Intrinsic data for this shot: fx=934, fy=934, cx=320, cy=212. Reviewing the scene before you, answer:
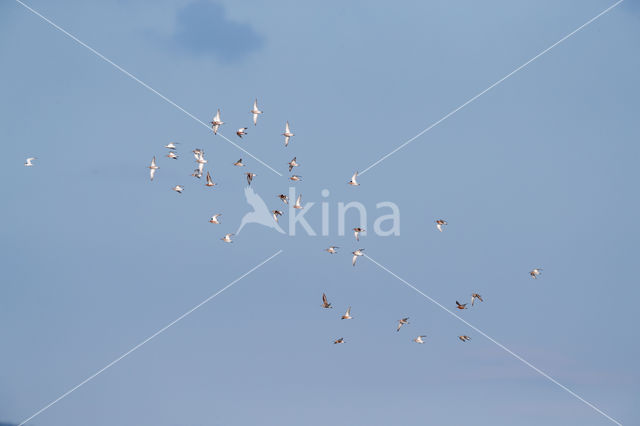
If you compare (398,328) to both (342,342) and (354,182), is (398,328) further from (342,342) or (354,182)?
(354,182)

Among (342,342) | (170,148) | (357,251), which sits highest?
(170,148)

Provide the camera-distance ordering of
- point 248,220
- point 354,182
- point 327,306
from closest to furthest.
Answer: point 327,306, point 354,182, point 248,220

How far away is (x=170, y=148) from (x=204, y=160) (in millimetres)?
3631

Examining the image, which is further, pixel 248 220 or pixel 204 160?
pixel 248 220

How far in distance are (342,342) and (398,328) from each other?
593 centimetres

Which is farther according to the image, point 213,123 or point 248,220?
point 248,220

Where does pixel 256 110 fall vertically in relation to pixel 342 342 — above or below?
above

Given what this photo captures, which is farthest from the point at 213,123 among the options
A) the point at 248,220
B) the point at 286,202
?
the point at 248,220

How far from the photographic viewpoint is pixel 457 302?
8919cm

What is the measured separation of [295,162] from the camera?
283 ft

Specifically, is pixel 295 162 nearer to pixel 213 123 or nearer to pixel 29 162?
pixel 213 123

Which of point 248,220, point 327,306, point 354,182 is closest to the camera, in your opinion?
point 327,306

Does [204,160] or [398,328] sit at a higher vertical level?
[204,160]

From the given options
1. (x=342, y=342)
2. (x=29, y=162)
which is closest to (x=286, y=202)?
(x=342, y=342)
